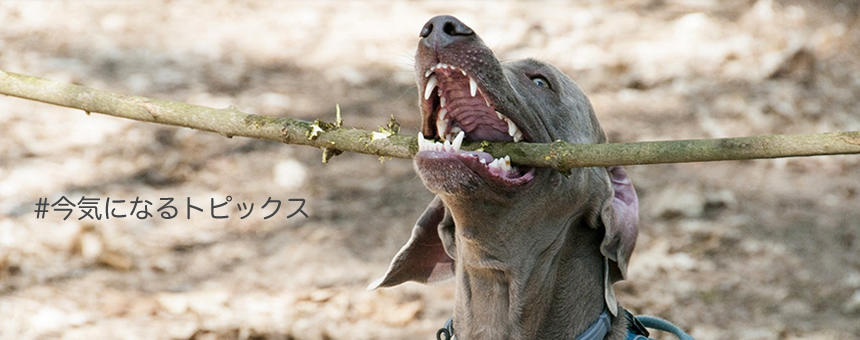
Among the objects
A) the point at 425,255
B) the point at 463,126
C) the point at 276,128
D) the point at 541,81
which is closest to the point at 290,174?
the point at 425,255

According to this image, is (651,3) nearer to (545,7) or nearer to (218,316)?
(545,7)

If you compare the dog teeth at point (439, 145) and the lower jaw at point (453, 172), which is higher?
the dog teeth at point (439, 145)

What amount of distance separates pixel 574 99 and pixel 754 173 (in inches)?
169

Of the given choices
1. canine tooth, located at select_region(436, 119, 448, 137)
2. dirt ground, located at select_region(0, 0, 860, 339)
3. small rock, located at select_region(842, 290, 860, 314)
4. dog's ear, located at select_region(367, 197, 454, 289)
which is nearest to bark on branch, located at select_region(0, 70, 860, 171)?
canine tooth, located at select_region(436, 119, 448, 137)

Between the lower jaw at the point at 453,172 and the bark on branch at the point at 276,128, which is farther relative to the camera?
the lower jaw at the point at 453,172

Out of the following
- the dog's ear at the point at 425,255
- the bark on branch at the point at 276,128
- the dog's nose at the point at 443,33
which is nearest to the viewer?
the bark on branch at the point at 276,128

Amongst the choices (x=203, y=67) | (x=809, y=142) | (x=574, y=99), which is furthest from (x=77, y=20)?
(x=809, y=142)

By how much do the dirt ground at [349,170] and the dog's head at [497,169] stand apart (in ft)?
6.47

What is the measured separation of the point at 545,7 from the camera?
10820mm

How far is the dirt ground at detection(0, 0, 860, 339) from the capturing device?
19.1ft

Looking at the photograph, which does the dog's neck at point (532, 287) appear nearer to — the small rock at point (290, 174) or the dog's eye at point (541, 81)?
the dog's eye at point (541, 81)

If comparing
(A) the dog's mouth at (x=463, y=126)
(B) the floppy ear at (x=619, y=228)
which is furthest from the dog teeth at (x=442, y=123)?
(B) the floppy ear at (x=619, y=228)

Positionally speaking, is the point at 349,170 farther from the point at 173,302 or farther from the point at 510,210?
the point at 510,210

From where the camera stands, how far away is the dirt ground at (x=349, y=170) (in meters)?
5.83
